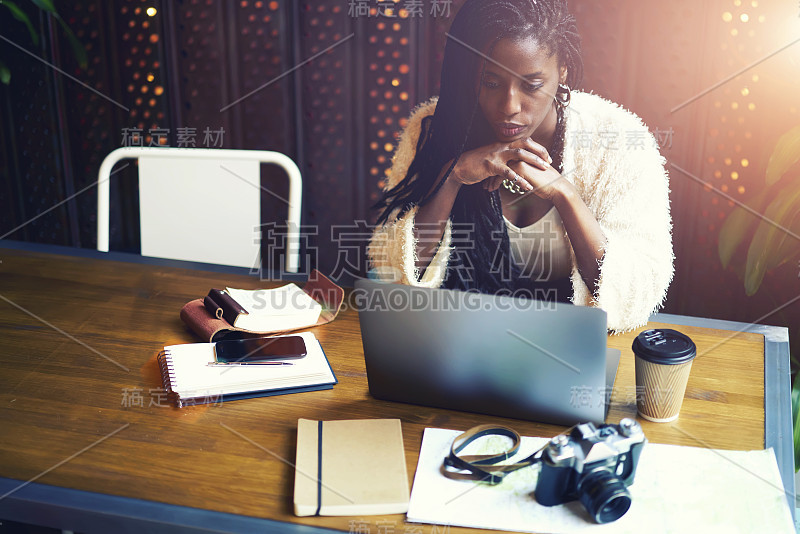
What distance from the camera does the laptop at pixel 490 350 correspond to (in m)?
1.07

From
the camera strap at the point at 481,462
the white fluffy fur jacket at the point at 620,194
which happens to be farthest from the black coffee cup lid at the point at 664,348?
the white fluffy fur jacket at the point at 620,194

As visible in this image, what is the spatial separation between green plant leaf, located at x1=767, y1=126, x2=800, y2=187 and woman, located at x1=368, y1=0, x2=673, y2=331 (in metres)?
0.24

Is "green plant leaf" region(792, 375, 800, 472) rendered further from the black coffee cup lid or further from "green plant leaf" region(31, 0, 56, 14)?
"green plant leaf" region(31, 0, 56, 14)

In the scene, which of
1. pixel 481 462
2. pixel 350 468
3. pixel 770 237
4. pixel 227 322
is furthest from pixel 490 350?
pixel 770 237

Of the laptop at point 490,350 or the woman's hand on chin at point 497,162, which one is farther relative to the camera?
the woman's hand on chin at point 497,162

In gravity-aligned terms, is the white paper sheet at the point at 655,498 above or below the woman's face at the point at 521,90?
below

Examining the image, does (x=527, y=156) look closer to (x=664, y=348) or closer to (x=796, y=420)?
(x=664, y=348)

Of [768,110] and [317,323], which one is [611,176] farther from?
[317,323]

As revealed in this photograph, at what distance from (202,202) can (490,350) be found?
1285 millimetres

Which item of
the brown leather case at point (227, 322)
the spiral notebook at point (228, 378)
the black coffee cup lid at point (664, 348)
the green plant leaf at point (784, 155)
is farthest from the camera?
the green plant leaf at point (784, 155)

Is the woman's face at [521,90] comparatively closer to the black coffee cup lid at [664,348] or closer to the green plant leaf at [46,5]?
the black coffee cup lid at [664,348]

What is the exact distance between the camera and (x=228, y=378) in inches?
50.3

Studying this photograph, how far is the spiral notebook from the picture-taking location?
1.25 m

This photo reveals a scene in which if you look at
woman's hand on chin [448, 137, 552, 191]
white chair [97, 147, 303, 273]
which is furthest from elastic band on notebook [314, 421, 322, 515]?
white chair [97, 147, 303, 273]
